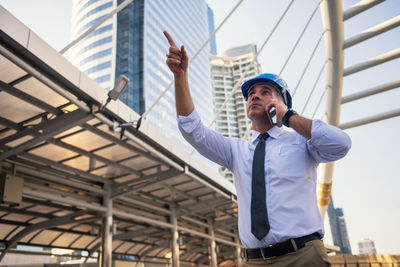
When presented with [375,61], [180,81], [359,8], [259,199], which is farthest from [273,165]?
[375,61]

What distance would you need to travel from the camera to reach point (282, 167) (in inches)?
84.1

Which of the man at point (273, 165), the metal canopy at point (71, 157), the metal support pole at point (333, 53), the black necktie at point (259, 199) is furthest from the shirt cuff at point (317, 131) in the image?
the metal support pole at point (333, 53)

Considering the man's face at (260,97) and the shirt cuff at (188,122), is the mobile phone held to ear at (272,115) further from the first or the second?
the shirt cuff at (188,122)

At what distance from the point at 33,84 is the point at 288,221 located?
686cm

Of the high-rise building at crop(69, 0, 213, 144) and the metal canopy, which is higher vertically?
the high-rise building at crop(69, 0, 213, 144)

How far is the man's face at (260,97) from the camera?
2355 mm

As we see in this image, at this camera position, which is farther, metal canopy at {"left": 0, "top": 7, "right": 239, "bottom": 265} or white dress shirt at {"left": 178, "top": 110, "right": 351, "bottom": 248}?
metal canopy at {"left": 0, "top": 7, "right": 239, "bottom": 265}

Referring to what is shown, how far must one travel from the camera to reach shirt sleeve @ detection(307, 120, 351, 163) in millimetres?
1960

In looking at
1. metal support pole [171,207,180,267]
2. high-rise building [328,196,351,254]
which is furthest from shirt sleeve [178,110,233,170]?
high-rise building [328,196,351,254]

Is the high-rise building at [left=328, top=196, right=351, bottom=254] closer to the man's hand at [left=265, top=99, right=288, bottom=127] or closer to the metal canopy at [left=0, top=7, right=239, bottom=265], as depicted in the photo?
the metal canopy at [left=0, top=7, right=239, bottom=265]

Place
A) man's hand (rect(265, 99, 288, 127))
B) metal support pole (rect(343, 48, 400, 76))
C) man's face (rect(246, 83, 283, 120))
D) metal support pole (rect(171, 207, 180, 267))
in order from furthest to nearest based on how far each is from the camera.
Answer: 1. metal support pole (rect(171, 207, 180, 267))
2. metal support pole (rect(343, 48, 400, 76))
3. man's face (rect(246, 83, 283, 120))
4. man's hand (rect(265, 99, 288, 127))

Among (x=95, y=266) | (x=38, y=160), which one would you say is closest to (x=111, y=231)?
(x=38, y=160)

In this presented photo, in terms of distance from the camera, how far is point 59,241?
18.4 meters

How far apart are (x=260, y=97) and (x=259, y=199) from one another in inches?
27.9
